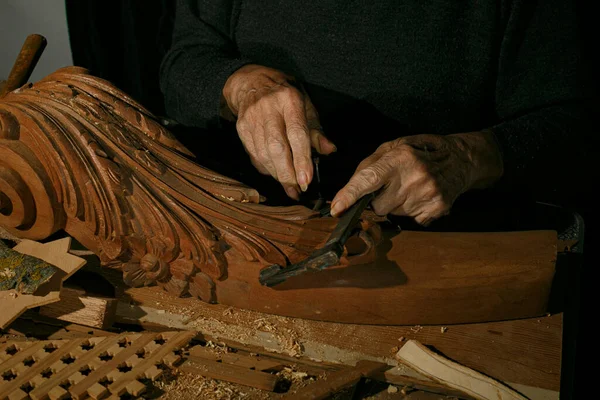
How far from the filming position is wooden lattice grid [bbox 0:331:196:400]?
1081 millimetres

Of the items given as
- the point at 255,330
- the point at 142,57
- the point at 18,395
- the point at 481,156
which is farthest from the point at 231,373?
the point at 142,57

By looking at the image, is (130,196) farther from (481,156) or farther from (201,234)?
(481,156)

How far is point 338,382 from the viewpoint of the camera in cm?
110

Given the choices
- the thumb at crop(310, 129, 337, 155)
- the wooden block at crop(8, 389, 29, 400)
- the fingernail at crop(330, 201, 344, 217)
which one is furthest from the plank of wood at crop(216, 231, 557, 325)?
the wooden block at crop(8, 389, 29, 400)

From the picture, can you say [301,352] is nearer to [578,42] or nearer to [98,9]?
[578,42]

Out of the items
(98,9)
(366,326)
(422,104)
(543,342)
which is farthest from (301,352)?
(98,9)

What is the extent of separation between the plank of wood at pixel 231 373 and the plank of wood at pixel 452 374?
274mm

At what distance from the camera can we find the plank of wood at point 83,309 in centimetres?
127

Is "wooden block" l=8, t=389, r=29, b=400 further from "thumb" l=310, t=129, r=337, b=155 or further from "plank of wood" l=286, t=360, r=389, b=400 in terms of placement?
"thumb" l=310, t=129, r=337, b=155

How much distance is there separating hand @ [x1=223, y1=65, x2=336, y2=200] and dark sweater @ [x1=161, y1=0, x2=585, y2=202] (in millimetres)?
187

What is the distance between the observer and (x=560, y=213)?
1602 mm

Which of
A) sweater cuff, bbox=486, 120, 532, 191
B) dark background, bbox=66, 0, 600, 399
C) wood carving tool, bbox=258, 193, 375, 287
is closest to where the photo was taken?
wood carving tool, bbox=258, 193, 375, 287

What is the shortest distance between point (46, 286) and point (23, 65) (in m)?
0.58

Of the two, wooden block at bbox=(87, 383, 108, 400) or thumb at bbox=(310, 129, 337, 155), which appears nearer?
wooden block at bbox=(87, 383, 108, 400)
